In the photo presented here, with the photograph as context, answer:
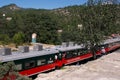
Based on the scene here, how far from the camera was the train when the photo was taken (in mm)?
20344

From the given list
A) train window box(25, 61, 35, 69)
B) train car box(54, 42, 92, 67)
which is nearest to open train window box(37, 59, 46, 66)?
train window box(25, 61, 35, 69)

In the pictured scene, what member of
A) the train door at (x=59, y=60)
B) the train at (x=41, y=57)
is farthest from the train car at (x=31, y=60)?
the train door at (x=59, y=60)

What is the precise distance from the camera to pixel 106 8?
1087 inches

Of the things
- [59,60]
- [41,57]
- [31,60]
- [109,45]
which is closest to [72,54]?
[59,60]

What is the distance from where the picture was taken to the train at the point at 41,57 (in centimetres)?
2034

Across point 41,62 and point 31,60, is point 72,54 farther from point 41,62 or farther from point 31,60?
point 31,60

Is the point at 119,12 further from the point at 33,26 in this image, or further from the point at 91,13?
the point at 33,26

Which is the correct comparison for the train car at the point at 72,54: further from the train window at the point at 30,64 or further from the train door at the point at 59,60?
the train window at the point at 30,64

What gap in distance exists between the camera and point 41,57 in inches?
944

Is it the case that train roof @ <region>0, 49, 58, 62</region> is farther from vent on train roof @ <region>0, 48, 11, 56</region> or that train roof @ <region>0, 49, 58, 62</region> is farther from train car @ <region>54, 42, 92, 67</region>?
train car @ <region>54, 42, 92, 67</region>

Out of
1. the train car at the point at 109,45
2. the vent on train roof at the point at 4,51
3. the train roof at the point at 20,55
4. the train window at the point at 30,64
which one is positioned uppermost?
the vent on train roof at the point at 4,51

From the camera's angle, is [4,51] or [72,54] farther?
[72,54]

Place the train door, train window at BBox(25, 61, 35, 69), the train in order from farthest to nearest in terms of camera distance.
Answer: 1. the train door
2. train window at BBox(25, 61, 35, 69)
3. the train

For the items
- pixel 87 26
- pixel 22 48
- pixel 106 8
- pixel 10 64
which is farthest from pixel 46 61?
pixel 10 64
